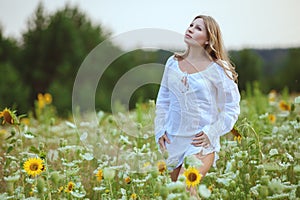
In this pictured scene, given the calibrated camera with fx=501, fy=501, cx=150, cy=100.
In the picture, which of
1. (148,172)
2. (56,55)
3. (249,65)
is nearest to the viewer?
(148,172)

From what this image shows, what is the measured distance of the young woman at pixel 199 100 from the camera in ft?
8.11

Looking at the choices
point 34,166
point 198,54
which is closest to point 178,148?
point 198,54

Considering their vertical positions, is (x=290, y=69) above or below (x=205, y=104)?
above

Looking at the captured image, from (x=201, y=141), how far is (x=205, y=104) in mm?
199

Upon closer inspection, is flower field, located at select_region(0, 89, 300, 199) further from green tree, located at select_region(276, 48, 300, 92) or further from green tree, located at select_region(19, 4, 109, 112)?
green tree, located at select_region(276, 48, 300, 92)

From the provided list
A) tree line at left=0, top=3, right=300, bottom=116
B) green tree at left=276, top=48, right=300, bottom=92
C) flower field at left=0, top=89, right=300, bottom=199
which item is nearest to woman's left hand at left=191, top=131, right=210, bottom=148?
flower field at left=0, top=89, right=300, bottom=199

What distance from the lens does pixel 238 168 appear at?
2621 mm

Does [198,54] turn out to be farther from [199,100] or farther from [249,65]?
[249,65]

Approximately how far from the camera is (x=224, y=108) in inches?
98.0

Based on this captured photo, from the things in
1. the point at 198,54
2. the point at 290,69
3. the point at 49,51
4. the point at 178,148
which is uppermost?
the point at 49,51

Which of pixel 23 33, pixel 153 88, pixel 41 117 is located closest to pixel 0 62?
pixel 23 33

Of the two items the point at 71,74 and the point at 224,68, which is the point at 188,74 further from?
the point at 71,74

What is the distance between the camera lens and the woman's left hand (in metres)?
2.45

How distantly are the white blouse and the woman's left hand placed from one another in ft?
0.06
